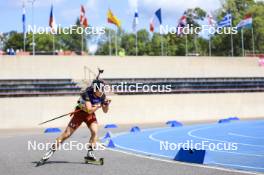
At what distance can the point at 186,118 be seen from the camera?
34.2 metres

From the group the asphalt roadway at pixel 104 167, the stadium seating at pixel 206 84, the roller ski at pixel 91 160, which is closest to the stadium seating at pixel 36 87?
the stadium seating at pixel 206 84

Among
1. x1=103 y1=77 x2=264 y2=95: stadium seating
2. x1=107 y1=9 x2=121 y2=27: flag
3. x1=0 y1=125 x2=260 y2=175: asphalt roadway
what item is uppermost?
x1=107 y1=9 x2=121 y2=27: flag

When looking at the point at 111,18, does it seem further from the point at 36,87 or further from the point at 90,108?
the point at 90,108

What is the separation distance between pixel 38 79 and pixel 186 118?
9.67 meters

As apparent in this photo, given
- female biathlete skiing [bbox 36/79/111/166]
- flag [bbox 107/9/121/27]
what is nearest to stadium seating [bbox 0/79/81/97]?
flag [bbox 107/9/121/27]

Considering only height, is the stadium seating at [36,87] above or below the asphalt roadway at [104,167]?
above

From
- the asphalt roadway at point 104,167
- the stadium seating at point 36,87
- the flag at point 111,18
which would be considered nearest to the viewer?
the asphalt roadway at point 104,167

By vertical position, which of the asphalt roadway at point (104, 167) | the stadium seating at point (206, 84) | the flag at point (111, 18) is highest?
the flag at point (111, 18)

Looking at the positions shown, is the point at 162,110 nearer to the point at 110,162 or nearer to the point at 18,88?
the point at 18,88

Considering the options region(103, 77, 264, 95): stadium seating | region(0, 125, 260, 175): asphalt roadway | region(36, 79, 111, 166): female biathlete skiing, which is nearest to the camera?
region(0, 125, 260, 175): asphalt roadway

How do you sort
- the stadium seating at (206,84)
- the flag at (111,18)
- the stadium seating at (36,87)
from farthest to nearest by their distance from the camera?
the flag at (111,18), the stadium seating at (206,84), the stadium seating at (36,87)

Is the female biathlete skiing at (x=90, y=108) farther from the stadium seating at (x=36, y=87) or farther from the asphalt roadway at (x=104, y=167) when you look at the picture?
the stadium seating at (x=36, y=87)

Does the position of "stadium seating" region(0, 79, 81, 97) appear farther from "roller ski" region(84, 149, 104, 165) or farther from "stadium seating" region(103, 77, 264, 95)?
"roller ski" region(84, 149, 104, 165)

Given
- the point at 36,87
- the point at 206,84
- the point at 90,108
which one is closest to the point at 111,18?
the point at 206,84
